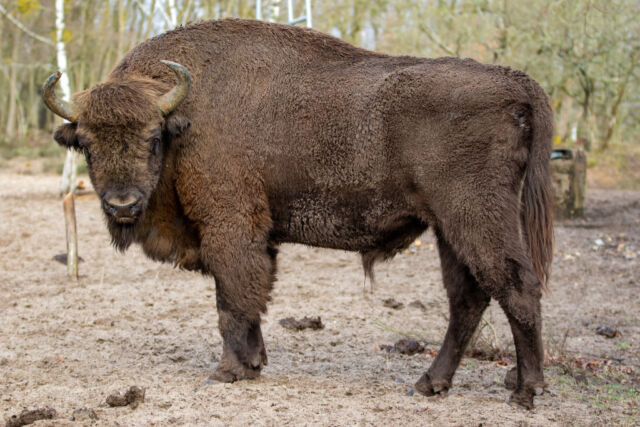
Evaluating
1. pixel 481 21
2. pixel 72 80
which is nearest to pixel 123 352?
pixel 481 21

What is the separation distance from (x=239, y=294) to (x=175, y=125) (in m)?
1.28

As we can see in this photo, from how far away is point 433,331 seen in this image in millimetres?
6703

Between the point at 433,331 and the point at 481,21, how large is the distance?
1516 cm

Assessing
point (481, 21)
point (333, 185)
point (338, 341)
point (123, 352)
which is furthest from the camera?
point (481, 21)

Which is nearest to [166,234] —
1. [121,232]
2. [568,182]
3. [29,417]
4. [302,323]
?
[121,232]

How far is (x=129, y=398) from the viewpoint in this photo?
442cm

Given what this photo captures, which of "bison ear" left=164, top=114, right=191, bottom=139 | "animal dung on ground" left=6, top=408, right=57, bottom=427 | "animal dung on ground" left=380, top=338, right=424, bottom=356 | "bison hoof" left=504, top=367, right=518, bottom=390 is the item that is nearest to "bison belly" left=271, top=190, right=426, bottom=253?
"bison ear" left=164, top=114, right=191, bottom=139

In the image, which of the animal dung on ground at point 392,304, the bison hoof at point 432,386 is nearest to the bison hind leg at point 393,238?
the bison hoof at point 432,386

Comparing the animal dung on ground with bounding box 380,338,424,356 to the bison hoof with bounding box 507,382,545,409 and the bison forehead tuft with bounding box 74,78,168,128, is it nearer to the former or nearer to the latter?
the bison hoof with bounding box 507,382,545,409

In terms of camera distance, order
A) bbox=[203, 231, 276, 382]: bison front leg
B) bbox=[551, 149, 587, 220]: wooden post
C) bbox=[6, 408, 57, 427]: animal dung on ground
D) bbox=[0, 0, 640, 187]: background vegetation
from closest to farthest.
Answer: bbox=[6, 408, 57, 427]: animal dung on ground
bbox=[203, 231, 276, 382]: bison front leg
bbox=[551, 149, 587, 220]: wooden post
bbox=[0, 0, 640, 187]: background vegetation

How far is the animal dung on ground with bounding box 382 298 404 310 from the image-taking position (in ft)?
24.6

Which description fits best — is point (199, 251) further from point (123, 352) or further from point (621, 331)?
point (621, 331)

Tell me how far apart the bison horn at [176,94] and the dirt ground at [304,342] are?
77.5 inches

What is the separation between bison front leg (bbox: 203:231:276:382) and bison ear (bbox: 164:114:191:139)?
821mm
